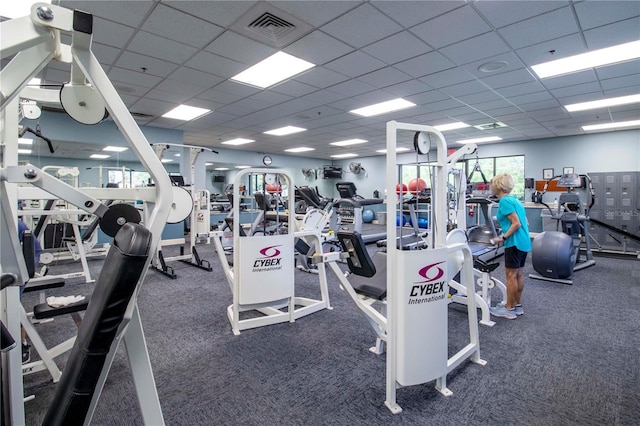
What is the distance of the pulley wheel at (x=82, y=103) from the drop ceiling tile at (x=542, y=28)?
358 cm

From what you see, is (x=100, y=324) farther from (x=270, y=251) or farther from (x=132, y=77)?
(x=132, y=77)

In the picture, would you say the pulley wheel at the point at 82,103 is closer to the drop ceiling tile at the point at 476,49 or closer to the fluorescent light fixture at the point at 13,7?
the fluorescent light fixture at the point at 13,7

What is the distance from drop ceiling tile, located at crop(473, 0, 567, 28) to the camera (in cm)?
279

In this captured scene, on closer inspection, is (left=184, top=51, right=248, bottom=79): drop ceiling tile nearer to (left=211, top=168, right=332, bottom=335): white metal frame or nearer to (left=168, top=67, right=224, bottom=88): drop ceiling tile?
(left=168, top=67, right=224, bottom=88): drop ceiling tile

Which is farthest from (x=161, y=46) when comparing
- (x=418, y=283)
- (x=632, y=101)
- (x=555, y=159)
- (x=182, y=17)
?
(x=555, y=159)

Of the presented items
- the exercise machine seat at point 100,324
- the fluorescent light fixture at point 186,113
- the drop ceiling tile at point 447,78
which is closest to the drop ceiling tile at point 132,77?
the fluorescent light fixture at point 186,113

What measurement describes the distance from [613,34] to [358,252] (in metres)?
3.61

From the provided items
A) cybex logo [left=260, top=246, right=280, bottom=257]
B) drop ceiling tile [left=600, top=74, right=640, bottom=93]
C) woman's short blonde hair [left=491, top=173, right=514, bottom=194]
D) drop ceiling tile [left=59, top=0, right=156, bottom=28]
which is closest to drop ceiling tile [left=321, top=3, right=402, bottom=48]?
drop ceiling tile [left=59, top=0, right=156, bottom=28]

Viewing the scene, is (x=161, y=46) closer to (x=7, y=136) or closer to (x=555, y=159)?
(x=7, y=136)

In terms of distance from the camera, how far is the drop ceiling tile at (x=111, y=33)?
3.08 meters

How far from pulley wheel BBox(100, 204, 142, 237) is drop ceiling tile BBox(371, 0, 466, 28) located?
2.63 metres

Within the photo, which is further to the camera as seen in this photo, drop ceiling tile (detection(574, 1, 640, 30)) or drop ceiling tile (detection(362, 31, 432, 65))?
drop ceiling tile (detection(362, 31, 432, 65))

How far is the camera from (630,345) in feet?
8.66

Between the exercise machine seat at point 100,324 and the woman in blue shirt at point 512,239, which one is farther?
the woman in blue shirt at point 512,239
